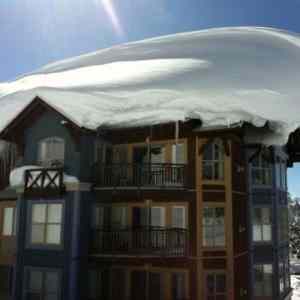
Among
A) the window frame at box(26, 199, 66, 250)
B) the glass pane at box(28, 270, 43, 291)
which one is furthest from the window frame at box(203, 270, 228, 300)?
the glass pane at box(28, 270, 43, 291)

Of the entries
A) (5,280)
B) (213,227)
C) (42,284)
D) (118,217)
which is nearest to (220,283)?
(213,227)

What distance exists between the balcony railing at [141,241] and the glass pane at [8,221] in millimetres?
5320

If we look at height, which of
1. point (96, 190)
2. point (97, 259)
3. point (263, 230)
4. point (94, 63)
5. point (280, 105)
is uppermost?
point (94, 63)

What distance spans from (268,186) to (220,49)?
25.1 ft

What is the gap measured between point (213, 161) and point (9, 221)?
422 inches

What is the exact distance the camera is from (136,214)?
18516 mm

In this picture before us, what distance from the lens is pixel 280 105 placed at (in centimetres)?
984

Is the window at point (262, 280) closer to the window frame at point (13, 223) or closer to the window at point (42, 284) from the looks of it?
the window at point (42, 284)

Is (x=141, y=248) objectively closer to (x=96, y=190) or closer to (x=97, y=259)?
(x=97, y=259)

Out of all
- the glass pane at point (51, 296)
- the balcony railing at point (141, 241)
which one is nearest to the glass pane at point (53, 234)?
the balcony railing at point (141, 241)

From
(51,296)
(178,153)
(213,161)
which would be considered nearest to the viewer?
(51,296)

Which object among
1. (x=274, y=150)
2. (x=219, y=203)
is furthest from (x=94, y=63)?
(x=274, y=150)

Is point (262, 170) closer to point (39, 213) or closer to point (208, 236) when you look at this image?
point (208, 236)

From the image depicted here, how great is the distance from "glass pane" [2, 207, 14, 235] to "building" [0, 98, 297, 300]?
115cm
